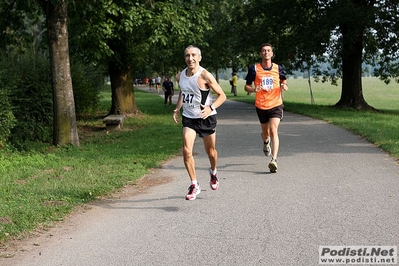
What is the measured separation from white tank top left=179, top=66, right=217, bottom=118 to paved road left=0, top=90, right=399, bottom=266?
1.17 m

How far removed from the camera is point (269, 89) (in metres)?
9.28

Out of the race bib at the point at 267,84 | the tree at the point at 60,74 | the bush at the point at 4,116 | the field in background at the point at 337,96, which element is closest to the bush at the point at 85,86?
the tree at the point at 60,74

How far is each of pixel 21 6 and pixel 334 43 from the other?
45.0 ft

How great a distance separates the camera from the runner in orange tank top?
918 cm

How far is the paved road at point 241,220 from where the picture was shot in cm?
502

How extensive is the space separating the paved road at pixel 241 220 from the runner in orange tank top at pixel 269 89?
60 cm

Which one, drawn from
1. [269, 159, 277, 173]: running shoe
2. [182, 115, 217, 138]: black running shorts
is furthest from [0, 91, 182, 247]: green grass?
[269, 159, 277, 173]: running shoe

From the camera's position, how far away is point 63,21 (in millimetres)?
13195

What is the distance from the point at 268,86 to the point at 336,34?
1684cm

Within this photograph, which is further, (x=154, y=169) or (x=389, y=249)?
(x=154, y=169)

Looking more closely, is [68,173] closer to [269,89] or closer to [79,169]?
[79,169]

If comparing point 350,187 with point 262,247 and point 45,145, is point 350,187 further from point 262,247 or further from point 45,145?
point 45,145

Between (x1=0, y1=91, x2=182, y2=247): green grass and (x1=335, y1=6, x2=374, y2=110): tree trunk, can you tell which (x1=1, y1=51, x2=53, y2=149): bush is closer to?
(x1=0, y1=91, x2=182, y2=247): green grass

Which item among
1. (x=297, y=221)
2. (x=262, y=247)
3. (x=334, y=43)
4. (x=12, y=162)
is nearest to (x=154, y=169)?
(x=12, y=162)
